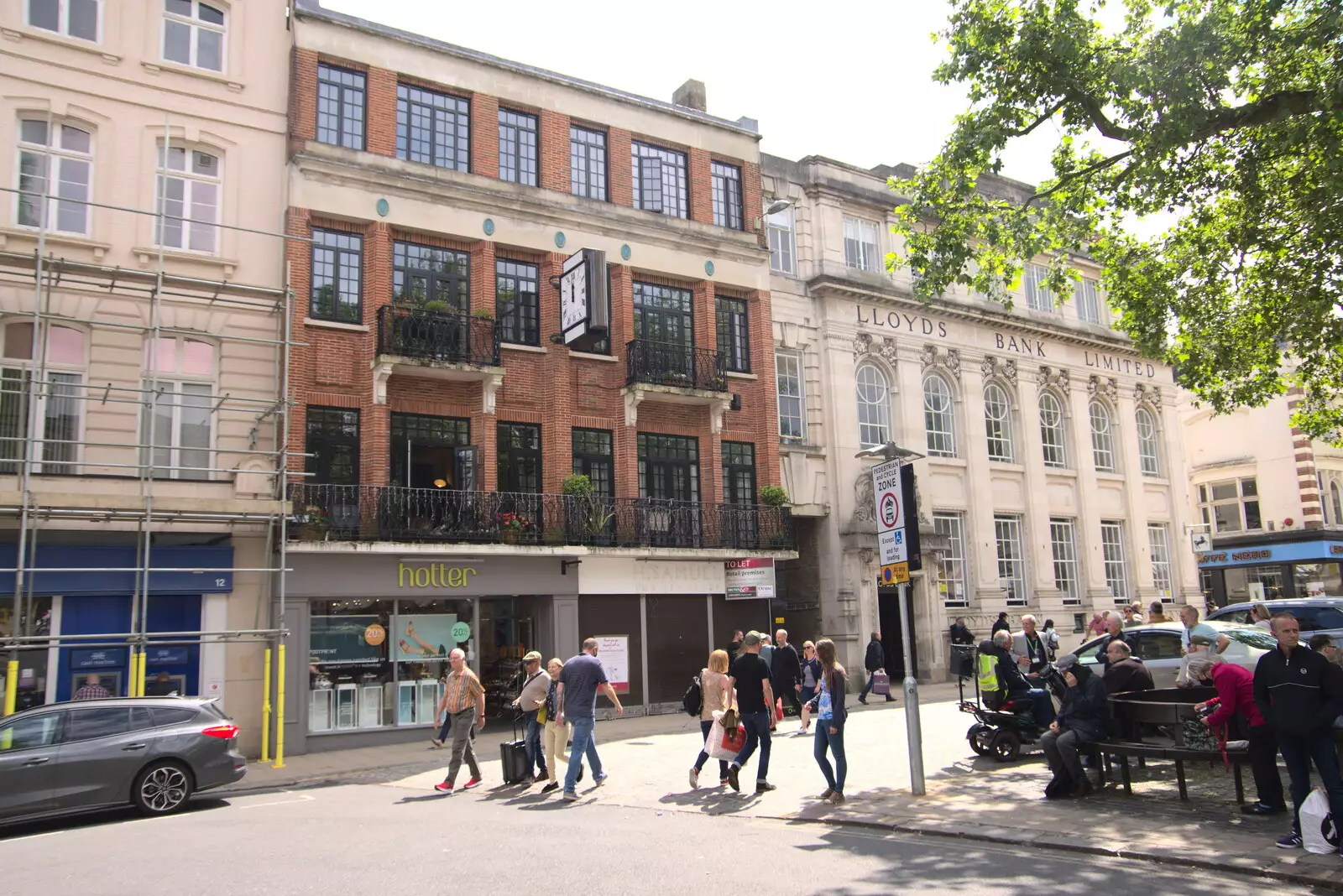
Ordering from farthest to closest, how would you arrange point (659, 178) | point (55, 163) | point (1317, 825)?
point (659, 178)
point (55, 163)
point (1317, 825)

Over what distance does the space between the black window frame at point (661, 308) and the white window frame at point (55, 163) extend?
417 inches

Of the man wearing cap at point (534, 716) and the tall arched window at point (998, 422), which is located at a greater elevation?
the tall arched window at point (998, 422)

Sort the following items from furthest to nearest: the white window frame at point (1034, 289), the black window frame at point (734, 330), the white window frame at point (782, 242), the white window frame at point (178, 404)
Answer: the white window frame at point (1034, 289) → the white window frame at point (782, 242) → the black window frame at point (734, 330) → the white window frame at point (178, 404)

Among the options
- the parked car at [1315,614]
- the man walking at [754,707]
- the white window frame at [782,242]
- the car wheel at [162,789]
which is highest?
the white window frame at [782,242]

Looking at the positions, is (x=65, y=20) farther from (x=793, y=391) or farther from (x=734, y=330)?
(x=793, y=391)

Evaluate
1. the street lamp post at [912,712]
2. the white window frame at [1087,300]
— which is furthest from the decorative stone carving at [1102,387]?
the street lamp post at [912,712]

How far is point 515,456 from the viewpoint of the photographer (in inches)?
838

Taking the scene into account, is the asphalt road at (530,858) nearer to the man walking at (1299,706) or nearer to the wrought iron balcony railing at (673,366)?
the man walking at (1299,706)

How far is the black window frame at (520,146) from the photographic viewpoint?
22.2m

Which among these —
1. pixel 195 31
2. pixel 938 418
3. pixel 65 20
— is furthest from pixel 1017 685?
pixel 65 20

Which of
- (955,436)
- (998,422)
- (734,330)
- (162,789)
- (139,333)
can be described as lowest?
(162,789)

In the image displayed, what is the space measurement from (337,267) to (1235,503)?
34589 mm

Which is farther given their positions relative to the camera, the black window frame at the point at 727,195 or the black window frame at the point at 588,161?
the black window frame at the point at 727,195

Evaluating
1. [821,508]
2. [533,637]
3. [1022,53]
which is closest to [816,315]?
[821,508]
